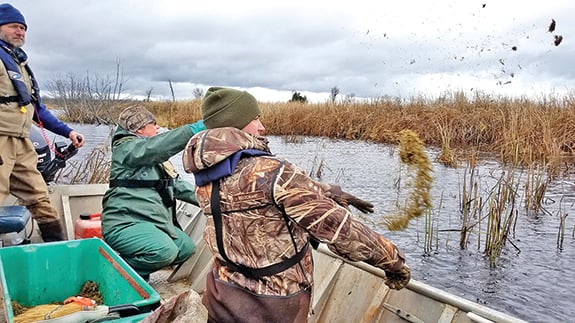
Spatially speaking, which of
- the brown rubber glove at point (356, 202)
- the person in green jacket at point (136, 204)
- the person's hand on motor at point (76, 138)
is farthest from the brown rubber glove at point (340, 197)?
the person's hand on motor at point (76, 138)

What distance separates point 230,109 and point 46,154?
381 cm

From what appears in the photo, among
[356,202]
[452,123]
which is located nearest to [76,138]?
[356,202]

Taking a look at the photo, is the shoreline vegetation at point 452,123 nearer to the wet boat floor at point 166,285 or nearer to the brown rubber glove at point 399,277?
the wet boat floor at point 166,285

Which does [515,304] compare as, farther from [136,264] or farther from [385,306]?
[136,264]

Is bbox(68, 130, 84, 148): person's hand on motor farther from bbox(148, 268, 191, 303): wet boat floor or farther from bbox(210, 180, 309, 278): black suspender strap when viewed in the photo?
bbox(210, 180, 309, 278): black suspender strap

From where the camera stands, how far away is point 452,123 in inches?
512

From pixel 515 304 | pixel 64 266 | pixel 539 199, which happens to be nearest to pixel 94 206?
pixel 64 266

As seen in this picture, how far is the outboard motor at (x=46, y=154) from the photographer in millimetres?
5039

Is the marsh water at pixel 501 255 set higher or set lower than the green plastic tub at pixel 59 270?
lower

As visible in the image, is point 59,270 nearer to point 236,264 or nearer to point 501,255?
point 236,264

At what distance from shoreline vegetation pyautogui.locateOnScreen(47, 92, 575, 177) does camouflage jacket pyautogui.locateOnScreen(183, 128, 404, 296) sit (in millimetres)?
3018

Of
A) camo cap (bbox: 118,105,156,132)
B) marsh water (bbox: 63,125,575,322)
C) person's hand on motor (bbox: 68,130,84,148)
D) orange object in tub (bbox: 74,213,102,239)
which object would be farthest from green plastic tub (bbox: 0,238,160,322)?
marsh water (bbox: 63,125,575,322)

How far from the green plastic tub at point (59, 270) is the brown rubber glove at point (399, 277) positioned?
1.55 meters

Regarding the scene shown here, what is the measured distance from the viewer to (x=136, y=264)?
3.75 m
